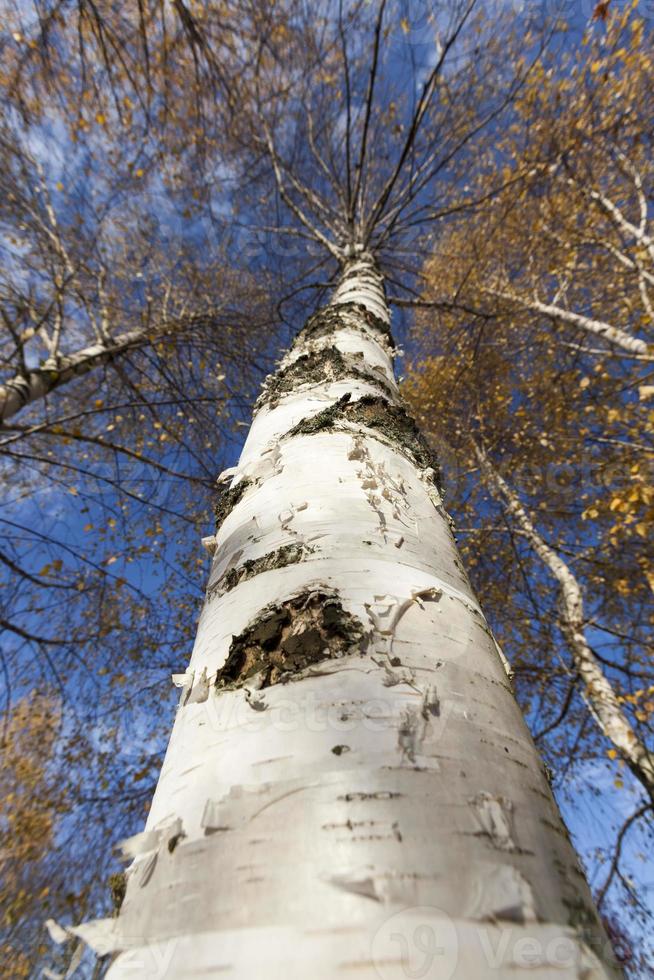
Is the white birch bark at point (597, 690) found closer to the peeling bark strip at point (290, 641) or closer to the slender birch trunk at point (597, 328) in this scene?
the slender birch trunk at point (597, 328)

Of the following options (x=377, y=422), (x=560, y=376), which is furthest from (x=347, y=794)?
(x=560, y=376)

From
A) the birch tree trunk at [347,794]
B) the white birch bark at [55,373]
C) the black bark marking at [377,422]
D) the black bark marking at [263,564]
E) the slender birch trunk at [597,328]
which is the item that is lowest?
the birch tree trunk at [347,794]

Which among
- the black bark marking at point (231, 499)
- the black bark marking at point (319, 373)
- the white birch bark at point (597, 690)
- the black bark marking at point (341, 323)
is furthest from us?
the white birch bark at point (597, 690)

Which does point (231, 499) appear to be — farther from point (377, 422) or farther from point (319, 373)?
point (319, 373)

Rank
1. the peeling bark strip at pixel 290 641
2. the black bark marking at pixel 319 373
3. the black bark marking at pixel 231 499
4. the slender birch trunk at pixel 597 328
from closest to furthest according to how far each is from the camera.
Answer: the peeling bark strip at pixel 290 641, the black bark marking at pixel 231 499, the black bark marking at pixel 319 373, the slender birch trunk at pixel 597 328

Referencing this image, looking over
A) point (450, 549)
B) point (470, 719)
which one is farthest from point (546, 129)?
point (470, 719)

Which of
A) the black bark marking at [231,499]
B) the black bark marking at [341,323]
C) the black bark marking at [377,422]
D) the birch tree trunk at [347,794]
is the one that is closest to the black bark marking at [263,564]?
the birch tree trunk at [347,794]

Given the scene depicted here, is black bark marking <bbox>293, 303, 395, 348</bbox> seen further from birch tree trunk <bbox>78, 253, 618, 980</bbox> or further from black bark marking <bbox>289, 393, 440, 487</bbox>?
birch tree trunk <bbox>78, 253, 618, 980</bbox>

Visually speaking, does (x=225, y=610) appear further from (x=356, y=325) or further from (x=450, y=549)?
(x=356, y=325)

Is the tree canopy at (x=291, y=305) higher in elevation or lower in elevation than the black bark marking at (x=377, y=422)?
higher

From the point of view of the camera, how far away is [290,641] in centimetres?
63

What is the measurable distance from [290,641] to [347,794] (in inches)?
8.5

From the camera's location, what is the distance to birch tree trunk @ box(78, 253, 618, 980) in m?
0.37

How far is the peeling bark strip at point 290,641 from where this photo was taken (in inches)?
23.7
